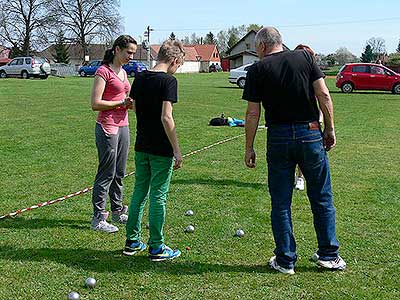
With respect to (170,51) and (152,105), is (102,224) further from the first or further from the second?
(170,51)

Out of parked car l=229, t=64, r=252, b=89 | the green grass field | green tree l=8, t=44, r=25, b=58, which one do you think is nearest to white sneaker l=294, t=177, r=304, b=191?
the green grass field

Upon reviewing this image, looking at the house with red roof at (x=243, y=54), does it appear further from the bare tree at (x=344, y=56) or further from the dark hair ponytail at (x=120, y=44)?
the dark hair ponytail at (x=120, y=44)

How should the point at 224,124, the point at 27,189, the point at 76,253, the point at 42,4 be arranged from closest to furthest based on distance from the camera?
the point at 76,253
the point at 27,189
the point at 224,124
the point at 42,4

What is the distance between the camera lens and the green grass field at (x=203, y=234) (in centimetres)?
405

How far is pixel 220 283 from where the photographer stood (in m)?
4.14

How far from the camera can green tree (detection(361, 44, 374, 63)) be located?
7986 cm

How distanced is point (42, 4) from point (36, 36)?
4050 millimetres

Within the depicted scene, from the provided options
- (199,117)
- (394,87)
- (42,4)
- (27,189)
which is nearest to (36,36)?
(42,4)

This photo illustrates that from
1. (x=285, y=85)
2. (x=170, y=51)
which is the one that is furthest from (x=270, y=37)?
(x=170, y=51)

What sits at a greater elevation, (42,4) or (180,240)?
(42,4)

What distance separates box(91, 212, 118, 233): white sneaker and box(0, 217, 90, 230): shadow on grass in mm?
135

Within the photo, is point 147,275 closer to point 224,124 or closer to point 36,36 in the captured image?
point 224,124

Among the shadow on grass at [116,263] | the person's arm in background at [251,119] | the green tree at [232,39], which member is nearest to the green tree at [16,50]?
the green tree at [232,39]

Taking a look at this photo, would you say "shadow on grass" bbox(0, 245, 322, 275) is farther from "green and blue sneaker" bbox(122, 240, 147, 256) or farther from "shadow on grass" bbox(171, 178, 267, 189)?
"shadow on grass" bbox(171, 178, 267, 189)
